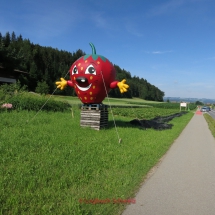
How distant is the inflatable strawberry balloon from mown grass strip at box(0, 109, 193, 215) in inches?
92.3

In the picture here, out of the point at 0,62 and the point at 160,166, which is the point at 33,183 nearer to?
the point at 160,166

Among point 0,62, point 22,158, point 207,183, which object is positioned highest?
point 0,62

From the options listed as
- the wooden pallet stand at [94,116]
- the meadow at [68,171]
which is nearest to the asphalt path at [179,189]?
the meadow at [68,171]

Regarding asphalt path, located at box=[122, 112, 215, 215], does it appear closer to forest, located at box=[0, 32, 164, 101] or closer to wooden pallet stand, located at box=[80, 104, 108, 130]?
wooden pallet stand, located at box=[80, 104, 108, 130]

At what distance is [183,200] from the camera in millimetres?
4066

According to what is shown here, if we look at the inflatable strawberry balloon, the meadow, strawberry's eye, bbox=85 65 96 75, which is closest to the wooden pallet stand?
the inflatable strawberry balloon

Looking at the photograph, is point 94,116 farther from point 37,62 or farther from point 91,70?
point 37,62

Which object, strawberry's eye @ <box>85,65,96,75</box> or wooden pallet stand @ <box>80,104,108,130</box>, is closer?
strawberry's eye @ <box>85,65,96,75</box>

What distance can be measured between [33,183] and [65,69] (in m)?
56.7

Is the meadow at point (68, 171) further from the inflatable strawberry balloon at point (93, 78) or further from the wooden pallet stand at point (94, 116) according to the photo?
the inflatable strawberry balloon at point (93, 78)

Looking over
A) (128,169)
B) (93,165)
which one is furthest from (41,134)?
(128,169)

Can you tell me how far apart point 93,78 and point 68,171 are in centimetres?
523

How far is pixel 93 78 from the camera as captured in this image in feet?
30.8

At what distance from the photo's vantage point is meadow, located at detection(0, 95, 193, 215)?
11.6ft
